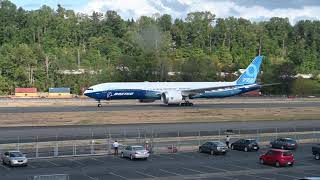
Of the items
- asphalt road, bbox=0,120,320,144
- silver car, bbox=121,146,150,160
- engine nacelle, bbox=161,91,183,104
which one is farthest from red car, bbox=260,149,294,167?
engine nacelle, bbox=161,91,183,104

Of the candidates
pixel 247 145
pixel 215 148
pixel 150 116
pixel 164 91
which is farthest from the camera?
pixel 164 91

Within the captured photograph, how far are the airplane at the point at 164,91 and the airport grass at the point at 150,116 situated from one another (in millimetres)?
10568

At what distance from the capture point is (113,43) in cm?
18975

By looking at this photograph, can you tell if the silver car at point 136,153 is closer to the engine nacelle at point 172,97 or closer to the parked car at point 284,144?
the parked car at point 284,144

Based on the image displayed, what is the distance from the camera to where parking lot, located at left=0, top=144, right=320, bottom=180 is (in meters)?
32.7

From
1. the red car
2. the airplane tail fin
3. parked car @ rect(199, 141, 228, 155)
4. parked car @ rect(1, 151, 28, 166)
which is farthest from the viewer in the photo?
the airplane tail fin

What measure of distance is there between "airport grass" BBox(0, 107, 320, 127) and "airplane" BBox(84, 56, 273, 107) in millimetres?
10568

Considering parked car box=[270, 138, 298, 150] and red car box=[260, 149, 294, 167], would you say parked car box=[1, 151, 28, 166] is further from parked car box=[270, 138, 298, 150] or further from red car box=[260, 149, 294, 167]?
parked car box=[270, 138, 298, 150]

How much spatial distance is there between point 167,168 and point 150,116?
34000 millimetres

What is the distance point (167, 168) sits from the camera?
117ft

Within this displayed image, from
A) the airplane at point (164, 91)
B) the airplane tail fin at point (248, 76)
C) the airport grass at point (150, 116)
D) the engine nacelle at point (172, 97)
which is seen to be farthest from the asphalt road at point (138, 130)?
the airplane tail fin at point (248, 76)

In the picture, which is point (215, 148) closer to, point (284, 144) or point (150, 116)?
point (284, 144)

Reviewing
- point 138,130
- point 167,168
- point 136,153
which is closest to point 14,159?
point 136,153

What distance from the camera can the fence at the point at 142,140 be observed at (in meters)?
42.7
